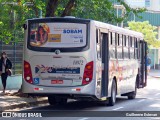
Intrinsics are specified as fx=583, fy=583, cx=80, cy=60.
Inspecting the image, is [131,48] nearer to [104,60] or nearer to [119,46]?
[119,46]

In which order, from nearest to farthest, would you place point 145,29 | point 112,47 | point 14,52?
point 112,47, point 14,52, point 145,29

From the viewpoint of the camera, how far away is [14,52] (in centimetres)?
3105

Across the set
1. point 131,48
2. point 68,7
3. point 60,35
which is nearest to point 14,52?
point 68,7

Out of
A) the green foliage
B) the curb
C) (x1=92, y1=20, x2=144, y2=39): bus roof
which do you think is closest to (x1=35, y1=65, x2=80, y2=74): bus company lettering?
the curb

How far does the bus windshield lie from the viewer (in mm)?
19156

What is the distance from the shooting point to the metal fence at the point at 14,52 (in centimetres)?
3077

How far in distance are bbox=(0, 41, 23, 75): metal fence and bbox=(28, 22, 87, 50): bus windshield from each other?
37.8 ft

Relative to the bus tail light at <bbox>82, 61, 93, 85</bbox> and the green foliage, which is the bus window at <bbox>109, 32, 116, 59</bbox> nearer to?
the bus tail light at <bbox>82, 61, 93, 85</bbox>

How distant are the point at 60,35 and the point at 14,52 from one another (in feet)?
39.9

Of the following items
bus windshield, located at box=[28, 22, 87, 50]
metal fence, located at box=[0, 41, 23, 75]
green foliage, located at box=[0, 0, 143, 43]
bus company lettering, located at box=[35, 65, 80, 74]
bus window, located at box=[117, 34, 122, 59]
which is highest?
green foliage, located at box=[0, 0, 143, 43]

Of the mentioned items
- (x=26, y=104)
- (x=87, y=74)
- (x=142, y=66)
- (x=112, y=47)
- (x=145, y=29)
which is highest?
(x=112, y=47)

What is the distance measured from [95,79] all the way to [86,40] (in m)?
1.31

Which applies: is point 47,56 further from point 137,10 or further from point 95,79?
point 137,10

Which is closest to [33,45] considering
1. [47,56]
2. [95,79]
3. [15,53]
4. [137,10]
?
[47,56]
